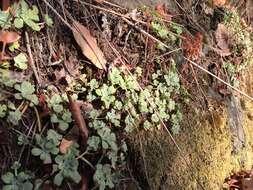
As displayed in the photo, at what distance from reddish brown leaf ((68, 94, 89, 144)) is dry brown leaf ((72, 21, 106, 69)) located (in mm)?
322

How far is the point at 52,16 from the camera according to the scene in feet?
8.16

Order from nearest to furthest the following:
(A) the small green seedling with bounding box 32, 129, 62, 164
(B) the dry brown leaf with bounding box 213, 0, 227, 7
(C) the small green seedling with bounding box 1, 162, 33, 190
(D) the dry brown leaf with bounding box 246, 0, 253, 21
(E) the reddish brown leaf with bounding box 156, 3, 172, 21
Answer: (C) the small green seedling with bounding box 1, 162, 33, 190
(A) the small green seedling with bounding box 32, 129, 62, 164
(E) the reddish brown leaf with bounding box 156, 3, 172, 21
(B) the dry brown leaf with bounding box 213, 0, 227, 7
(D) the dry brown leaf with bounding box 246, 0, 253, 21

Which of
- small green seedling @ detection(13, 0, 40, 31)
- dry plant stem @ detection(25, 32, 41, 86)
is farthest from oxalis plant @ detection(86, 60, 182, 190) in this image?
small green seedling @ detection(13, 0, 40, 31)

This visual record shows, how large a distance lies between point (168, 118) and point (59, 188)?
0.88 m

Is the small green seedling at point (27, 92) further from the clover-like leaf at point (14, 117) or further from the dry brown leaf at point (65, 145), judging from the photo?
the dry brown leaf at point (65, 145)

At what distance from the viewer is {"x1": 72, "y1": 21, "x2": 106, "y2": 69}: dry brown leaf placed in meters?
2.51

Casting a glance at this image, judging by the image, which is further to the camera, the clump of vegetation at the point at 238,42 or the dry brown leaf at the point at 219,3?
the dry brown leaf at the point at 219,3

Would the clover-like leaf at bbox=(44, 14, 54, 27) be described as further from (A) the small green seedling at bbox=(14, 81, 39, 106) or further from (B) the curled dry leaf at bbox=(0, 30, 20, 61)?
(A) the small green seedling at bbox=(14, 81, 39, 106)

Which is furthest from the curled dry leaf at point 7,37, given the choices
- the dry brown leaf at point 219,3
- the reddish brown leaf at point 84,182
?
the dry brown leaf at point 219,3

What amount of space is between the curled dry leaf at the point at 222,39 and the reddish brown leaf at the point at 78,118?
5.16 ft

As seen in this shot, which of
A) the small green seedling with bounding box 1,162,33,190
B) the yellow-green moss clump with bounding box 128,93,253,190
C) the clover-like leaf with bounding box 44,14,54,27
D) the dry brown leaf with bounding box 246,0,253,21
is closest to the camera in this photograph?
the small green seedling with bounding box 1,162,33,190

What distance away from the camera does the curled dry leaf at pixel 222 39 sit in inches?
140

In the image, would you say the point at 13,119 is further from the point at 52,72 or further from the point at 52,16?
the point at 52,16

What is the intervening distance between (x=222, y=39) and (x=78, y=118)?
1.76m
